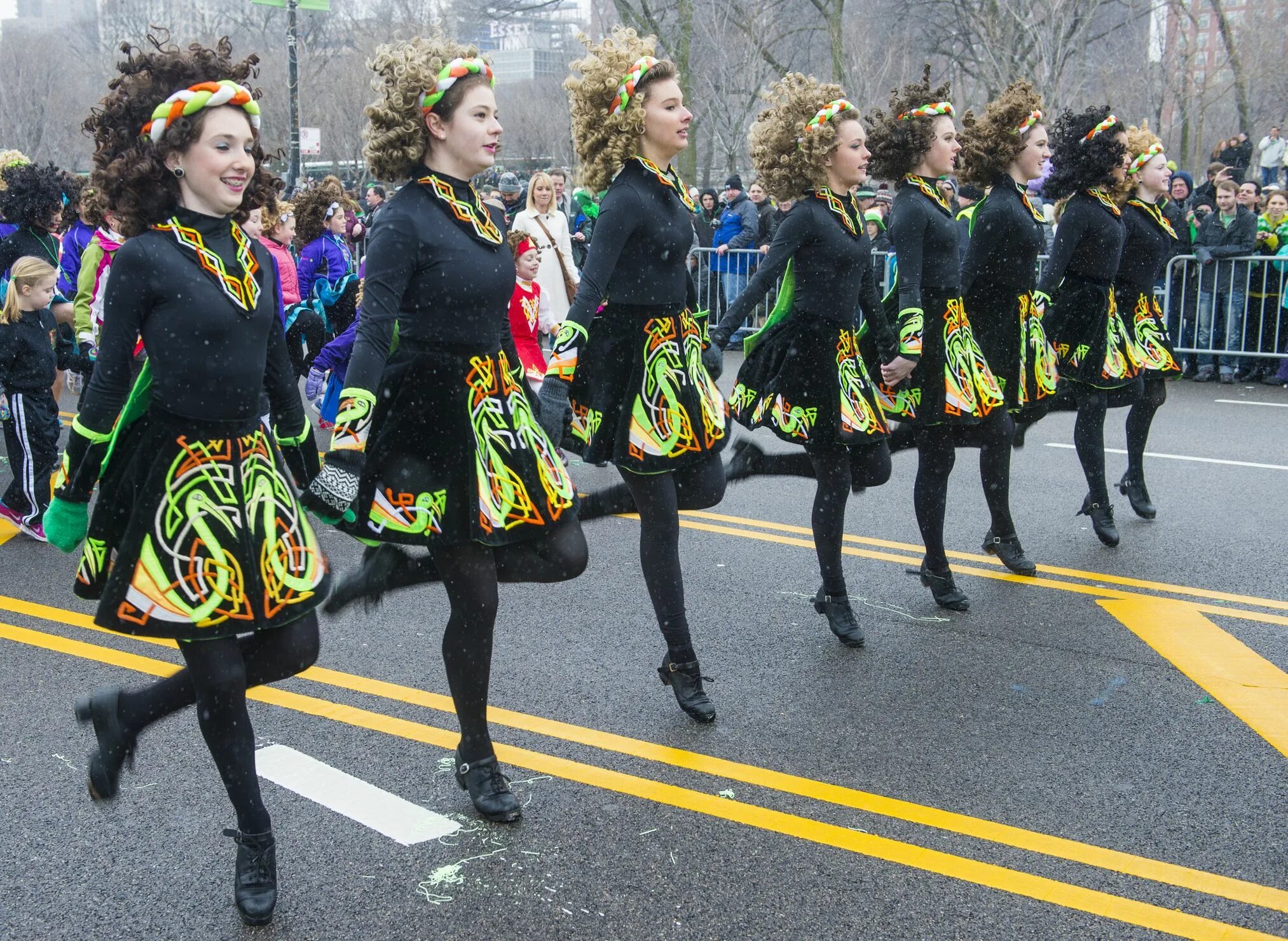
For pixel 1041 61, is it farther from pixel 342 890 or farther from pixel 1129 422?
pixel 342 890

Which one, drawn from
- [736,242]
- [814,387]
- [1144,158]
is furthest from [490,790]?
[736,242]

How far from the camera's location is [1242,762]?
4191mm

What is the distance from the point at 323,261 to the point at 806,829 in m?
6.33

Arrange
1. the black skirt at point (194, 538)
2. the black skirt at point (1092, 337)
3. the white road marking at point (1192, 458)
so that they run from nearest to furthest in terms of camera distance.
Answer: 1. the black skirt at point (194, 538)
2. the black skirt at point (1092, 337)
3. the white road marking at point (1192, 458)

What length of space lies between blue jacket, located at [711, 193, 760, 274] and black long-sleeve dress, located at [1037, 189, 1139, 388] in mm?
8763

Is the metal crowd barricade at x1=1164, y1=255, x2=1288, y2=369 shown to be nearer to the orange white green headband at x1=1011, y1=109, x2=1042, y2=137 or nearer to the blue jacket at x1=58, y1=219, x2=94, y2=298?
the orange white green headband at x1=1011, y1=109, x2=1042, y2=137

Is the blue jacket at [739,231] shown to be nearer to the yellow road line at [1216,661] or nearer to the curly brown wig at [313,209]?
the curly brown wig at [313,209]

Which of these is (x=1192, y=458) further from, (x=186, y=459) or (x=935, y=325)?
(x=186, y=459)

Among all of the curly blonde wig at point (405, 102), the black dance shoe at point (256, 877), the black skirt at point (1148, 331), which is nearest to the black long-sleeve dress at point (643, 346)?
the curly blonde wig at point (405, 102)

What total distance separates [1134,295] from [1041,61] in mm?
20553

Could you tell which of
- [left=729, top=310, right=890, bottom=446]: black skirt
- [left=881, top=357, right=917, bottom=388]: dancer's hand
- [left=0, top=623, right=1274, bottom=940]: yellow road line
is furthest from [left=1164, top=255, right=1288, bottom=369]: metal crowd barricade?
[left=0, top=623, right=1274, bottom=940]: yellow road line

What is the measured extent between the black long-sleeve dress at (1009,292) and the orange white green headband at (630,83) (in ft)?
6.83

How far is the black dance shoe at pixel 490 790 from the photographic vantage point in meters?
3.79

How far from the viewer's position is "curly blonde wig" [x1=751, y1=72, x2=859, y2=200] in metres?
5.11
